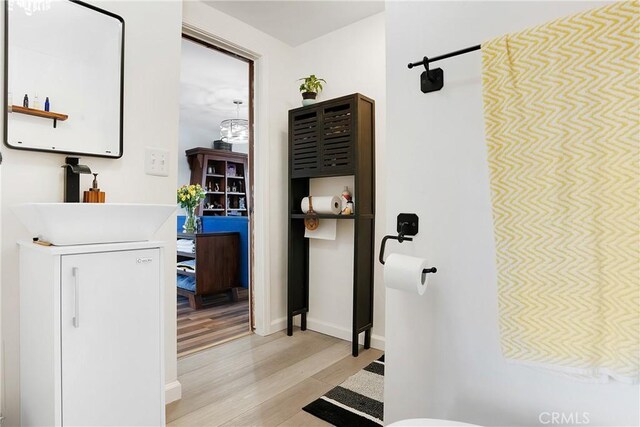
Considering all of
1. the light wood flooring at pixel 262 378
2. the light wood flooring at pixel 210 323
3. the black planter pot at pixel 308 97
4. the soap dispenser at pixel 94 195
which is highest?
the black planter pot at pixel 308 97

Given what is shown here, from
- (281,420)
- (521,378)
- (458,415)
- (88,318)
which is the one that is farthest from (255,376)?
(521,378)

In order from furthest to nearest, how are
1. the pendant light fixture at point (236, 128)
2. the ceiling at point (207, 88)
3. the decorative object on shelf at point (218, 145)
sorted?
the decorative object on shelf at point (218, 145) → the pendant light fixture at point (236, 128) → the ceiling at point (207, 88)

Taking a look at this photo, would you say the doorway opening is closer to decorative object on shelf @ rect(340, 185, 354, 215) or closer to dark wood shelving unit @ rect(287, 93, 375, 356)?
dark wood shelving unit @ rect(287, 93, 375, 356)

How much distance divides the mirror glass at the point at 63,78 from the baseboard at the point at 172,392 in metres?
1.19

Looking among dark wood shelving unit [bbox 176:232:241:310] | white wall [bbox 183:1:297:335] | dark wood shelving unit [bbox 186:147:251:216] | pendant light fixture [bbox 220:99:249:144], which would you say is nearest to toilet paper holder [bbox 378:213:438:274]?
white wall [bbox 183:1:297:335]

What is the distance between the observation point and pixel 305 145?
271 cm

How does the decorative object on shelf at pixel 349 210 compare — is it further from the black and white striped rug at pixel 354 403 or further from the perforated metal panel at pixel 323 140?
the black and white striped rug at pixel 354 403

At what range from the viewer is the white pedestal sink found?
1.12m

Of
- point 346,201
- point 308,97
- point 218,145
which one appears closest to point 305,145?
point 308,97

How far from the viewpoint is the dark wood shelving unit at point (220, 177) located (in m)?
5.83

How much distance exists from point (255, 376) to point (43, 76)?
184 cm

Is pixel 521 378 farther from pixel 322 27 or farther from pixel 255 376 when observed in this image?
pixel 322 27

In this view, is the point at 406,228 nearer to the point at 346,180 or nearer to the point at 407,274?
the point at 407,274

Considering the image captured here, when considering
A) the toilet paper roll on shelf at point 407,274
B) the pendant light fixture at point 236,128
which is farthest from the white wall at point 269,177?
the pendant light fixture at point 236,128
